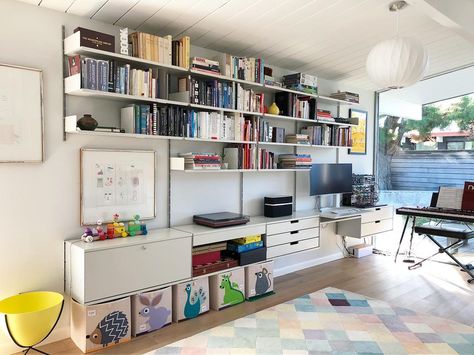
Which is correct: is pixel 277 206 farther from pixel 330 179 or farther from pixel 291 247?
pixel 330 179

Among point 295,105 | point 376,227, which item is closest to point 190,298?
point 295,105

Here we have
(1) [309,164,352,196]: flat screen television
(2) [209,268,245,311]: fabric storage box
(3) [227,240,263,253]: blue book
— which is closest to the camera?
(2) [209,268,245,311]: fabric storage box

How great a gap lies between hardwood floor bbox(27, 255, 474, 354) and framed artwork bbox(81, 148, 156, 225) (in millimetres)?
911

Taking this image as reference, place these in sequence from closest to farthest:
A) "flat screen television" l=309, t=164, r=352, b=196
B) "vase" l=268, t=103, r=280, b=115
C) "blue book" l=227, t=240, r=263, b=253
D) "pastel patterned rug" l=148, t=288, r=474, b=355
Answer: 1. "pastel patterned rug" l=148, t=288, r=474, b=355
2. "blue book" l=227, t=240, r=263, b=253
3. "vase" l=268, t=103, r=280, b=115
4. "flat screen television" l=309, t=164, r=352, b=196

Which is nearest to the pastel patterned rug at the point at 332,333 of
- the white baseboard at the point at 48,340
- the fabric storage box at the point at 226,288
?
the fabric storage box at the point at 226,288

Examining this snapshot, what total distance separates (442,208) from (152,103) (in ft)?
11.6

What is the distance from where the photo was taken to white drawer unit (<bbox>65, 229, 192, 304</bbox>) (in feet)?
8.49

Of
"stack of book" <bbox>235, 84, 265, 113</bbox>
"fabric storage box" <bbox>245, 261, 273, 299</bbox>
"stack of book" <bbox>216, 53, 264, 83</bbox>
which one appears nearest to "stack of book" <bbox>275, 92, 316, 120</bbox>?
"stack of book" <bbox>235, 84, 265, 113</bbox>

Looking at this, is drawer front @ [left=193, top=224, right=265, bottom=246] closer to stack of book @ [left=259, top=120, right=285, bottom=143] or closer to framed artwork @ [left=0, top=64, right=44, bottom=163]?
stack of book @ [left=259, top=120, right=285, bottom=143]

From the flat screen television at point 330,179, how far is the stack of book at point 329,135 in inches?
10.4

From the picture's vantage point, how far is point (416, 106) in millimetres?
5293

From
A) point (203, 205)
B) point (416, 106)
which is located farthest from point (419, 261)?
point (203, 205)

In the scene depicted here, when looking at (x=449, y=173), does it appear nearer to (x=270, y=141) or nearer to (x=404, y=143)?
(x=404, y=143)

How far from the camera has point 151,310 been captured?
290cm
